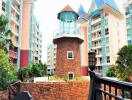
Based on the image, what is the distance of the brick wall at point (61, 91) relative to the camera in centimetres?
1908

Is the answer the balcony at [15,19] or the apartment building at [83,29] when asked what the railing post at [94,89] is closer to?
the balcony at [15,19]

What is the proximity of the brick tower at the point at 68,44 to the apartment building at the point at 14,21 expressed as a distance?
1755 cm

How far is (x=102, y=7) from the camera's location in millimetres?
51781

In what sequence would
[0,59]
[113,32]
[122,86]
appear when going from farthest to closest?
1. [113,32]
2. [0,59]
3. [122,86]

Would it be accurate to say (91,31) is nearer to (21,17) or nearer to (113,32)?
(113,32)

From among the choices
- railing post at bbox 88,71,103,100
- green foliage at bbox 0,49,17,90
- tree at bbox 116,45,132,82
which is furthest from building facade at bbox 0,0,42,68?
railing post at bbox 88,71,103,100

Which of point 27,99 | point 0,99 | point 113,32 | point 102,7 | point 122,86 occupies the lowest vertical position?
point 0,99

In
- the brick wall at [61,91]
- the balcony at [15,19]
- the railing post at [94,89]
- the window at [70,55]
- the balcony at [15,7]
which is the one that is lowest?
the brick wall at [61,91]

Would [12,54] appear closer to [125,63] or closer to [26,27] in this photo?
[26,27]

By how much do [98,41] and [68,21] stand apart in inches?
1164

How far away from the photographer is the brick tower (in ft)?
83.6

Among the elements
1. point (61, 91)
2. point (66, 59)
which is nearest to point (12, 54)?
point (66, 59)

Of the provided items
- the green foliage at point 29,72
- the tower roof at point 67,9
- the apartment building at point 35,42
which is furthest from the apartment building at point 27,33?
the tower roof at point 67,9

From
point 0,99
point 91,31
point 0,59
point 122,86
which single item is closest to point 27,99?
point 122,86
